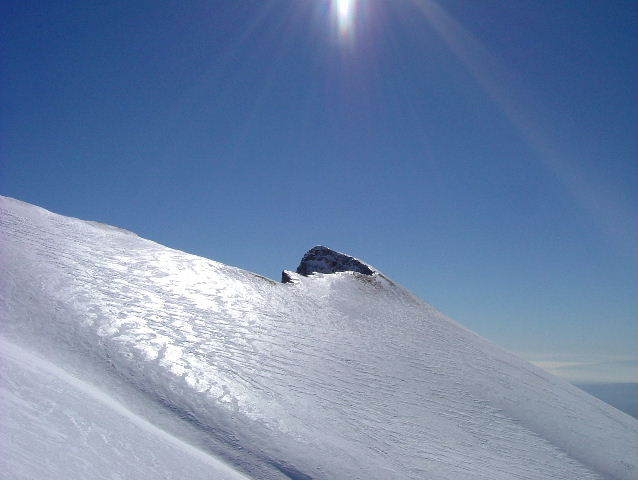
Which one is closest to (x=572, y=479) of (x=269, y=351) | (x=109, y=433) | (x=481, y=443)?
(x=481, y=443)

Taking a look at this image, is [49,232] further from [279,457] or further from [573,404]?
[573,404]

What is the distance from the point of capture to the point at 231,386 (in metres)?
9.34

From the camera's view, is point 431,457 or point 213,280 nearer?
point 431,457

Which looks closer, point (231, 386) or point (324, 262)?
point (231, 386)

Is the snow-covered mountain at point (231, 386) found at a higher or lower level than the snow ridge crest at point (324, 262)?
lower

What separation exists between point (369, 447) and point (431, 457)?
156 cm

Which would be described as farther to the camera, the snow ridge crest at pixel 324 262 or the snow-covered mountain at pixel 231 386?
the snow ridge crest at pixel 324 262

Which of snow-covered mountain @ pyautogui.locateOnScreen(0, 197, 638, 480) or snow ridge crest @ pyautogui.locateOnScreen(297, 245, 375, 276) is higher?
snow ridge crest @ pyautogui.locateOnScreen(297, 245, 375, 276)

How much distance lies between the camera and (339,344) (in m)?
15.1

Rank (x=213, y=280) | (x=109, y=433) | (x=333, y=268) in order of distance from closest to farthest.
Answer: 1. (x=109, y=433)
2. (x=213, y=280)
3. (x=333, y=268)

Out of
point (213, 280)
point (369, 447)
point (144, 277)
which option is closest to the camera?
point (369, 447)

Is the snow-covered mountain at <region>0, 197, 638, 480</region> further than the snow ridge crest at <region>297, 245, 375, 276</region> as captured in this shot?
No

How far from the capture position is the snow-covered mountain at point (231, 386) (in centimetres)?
596

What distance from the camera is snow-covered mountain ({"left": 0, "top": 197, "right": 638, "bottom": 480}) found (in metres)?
5.96
